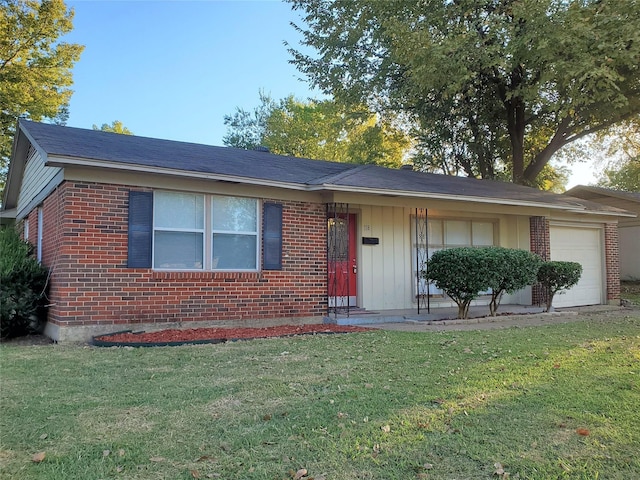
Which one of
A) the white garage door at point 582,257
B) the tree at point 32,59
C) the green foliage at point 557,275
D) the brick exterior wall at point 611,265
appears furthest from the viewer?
the tree at point 32,59

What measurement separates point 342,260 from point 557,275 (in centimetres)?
498

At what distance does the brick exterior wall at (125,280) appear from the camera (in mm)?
7395

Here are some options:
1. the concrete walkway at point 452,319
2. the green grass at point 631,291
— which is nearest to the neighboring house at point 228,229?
the concrete walkway at point 452,319

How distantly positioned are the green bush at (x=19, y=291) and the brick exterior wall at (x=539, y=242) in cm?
1121

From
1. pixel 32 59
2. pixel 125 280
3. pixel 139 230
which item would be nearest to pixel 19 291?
pixel 125 280

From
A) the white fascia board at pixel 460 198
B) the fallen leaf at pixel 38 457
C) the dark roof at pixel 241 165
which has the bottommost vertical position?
the fallen leaf at pixel 38 457

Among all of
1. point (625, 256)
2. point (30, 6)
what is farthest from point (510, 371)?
point (30, 6)

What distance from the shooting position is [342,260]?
10.6 m

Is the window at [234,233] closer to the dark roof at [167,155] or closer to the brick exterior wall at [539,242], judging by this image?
the dark roof at [167,155]

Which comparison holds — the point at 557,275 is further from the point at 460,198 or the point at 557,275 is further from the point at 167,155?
the point at 167,155

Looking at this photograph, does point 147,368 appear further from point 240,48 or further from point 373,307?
point 240,48

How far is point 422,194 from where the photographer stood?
32.9ft

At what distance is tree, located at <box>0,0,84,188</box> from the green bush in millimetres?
17836

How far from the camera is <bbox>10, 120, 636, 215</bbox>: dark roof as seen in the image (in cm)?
764
